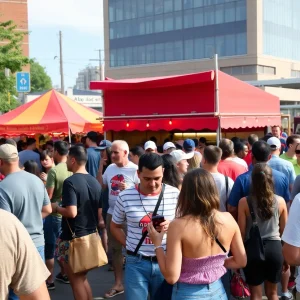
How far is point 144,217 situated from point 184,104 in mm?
7642

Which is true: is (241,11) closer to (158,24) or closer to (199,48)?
(199,48)

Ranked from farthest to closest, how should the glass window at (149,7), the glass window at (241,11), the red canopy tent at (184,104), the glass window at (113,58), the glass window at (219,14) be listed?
the glass window at (113,58) → the glass window at (149,7) → the glass window at (219,14) → the glass window at (241,11) → the red canopy tent at (184,104)

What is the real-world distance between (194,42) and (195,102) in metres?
52.8

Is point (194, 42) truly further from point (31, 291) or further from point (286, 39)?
point (31, 291)

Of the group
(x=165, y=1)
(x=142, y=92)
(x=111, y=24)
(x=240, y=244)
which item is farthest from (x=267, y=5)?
(x=240, y=244)


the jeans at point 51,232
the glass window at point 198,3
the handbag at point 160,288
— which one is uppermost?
the glass window at point 198,3

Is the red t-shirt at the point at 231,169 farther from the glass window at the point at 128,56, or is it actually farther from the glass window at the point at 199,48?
the glass window at the point at 128,56

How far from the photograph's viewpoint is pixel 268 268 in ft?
15.1

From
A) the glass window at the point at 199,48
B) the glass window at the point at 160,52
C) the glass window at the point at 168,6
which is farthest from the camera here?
the glass window at the point at 160,52

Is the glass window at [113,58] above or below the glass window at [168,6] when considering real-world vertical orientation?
below

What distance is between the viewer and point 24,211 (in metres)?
4.46

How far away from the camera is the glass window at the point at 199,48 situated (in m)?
61.9

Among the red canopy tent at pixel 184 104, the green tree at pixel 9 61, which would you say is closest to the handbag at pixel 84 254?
the red canopy tent at pixel 184 104

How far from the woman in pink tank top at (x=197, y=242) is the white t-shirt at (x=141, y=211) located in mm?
623
